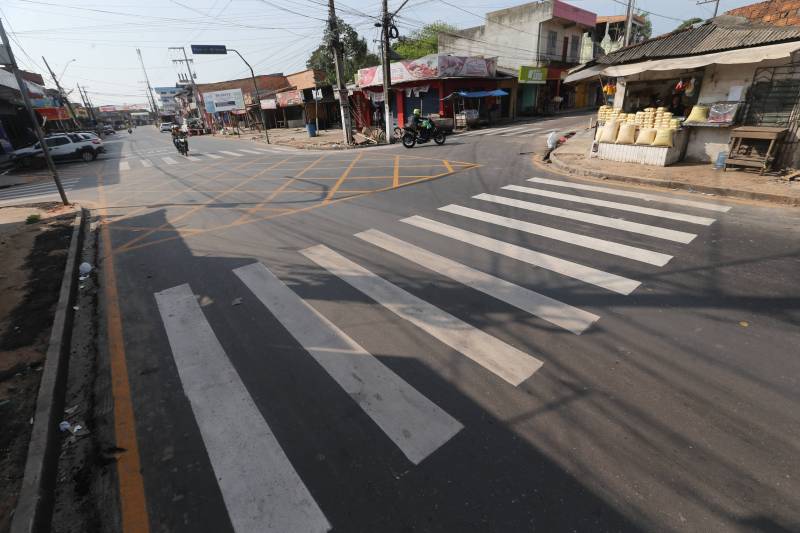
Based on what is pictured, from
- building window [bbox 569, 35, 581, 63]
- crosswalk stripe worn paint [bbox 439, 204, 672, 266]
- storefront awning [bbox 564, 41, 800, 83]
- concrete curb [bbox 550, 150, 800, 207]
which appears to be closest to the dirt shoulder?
crosswalk stripe worn paint [bbox 439, 204, 672, 266]

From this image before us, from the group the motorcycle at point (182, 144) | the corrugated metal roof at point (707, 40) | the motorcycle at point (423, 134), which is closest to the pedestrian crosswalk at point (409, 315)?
the corrugated metal roof at point (707, 40)

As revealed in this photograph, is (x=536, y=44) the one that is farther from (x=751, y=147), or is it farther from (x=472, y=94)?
(x=751, y=147)

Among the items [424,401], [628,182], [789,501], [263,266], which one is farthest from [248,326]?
[628,182]

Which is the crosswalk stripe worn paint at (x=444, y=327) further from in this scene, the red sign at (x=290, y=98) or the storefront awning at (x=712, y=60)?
the red sign at (x=290, y=98)

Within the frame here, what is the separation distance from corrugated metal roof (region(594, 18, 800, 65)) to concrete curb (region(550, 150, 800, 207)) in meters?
4.07

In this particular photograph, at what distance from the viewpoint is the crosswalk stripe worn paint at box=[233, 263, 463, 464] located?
303cm

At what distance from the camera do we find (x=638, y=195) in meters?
8.94

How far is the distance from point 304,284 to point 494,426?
347cm

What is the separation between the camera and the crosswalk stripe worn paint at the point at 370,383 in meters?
3.03

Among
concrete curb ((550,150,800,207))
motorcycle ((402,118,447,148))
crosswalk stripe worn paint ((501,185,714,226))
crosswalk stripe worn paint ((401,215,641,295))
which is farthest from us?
motorcycle ((402,118,447,148))

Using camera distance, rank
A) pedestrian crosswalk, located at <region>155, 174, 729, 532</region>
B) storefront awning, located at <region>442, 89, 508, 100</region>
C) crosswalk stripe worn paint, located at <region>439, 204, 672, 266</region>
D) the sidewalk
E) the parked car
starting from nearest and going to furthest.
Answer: pedestrian crosswalk, located at <region>155, 174, 729, 532</region> < crosswalk stripe worn paint, located at <region>439, 204, 672, 266</region> < the sidewalk < the parked car < storefront awning, located at <region>442, 89, 508, 100</region>

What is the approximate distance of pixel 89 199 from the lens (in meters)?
12.9

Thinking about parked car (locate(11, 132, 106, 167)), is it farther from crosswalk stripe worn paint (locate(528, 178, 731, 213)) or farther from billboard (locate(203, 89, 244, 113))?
billboard (locate(203, 89, 244, 113))

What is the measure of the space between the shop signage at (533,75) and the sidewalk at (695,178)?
23.3 meters
